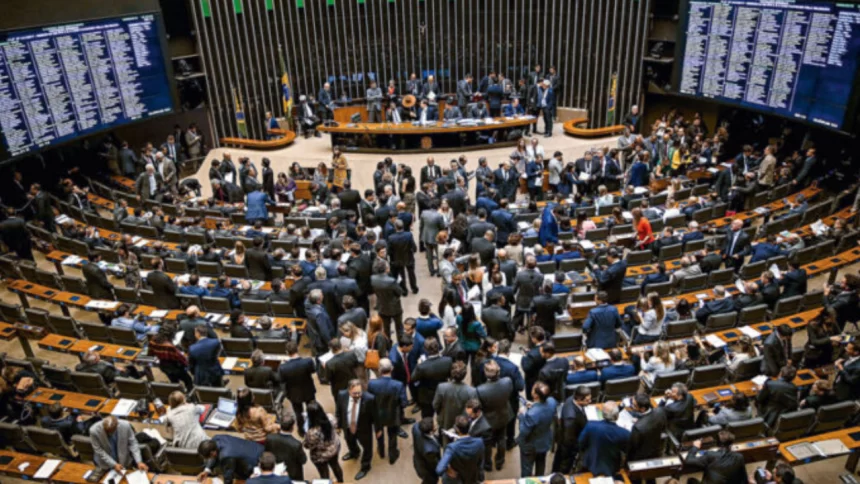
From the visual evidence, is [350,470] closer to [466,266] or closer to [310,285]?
[310,285]

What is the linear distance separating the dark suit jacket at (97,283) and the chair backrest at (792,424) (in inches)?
341

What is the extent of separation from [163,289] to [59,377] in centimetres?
175

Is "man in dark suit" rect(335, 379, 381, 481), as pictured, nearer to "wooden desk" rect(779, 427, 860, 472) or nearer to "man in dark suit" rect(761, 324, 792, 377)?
"wooden desk" rect(779, 427, 860, 472)

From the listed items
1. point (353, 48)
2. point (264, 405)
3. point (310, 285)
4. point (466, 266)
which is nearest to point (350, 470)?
point (264, 405)

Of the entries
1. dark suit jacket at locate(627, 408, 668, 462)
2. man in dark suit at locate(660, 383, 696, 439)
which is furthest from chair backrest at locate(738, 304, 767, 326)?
dark suit jacket at locate(627, 408, 668, 462)

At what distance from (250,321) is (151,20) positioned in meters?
9.57

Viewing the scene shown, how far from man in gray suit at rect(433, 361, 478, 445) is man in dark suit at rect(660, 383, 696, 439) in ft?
6.14

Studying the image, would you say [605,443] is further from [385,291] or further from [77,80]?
[77,80]

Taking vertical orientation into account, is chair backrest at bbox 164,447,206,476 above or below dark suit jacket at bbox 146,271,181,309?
below

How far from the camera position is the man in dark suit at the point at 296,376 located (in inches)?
268

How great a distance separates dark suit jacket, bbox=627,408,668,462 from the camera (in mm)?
5809

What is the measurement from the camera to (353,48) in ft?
63.2

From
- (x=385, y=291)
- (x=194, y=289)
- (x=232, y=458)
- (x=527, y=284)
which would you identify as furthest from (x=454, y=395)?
(x=194, y=289)

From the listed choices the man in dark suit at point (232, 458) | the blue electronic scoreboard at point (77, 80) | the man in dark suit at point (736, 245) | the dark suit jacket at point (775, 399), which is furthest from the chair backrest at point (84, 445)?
the man in dark suit at point (736, 245)
